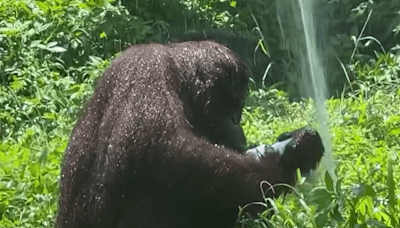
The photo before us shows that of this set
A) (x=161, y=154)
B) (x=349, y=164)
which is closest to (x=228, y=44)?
(x=349, y=164)

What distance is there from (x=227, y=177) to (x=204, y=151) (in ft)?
0.41

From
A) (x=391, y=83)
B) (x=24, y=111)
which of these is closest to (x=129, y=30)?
(x=24, y=111)

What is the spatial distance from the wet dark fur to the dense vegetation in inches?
6.4

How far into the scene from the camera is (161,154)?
300cm

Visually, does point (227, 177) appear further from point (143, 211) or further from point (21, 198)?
point (21, 198)

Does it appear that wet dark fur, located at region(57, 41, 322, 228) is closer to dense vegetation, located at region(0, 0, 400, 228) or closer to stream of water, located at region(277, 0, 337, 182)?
dense vegetation, located at region(0, 0, 400, 228)

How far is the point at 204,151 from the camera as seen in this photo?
3041 millimetres

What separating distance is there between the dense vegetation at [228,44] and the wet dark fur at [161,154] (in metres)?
0.16

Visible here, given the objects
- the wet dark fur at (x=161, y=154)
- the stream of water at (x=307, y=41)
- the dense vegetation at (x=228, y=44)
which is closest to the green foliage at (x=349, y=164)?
the dense vegetation at (x=228, y=44)

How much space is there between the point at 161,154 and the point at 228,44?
101 inches

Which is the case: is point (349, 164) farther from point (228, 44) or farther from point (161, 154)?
point (228, 44)

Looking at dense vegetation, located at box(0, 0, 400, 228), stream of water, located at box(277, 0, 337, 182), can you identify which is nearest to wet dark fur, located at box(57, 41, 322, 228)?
dense vegetation, located at box(0, 0, 400, 228)

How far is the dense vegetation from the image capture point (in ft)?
12.6

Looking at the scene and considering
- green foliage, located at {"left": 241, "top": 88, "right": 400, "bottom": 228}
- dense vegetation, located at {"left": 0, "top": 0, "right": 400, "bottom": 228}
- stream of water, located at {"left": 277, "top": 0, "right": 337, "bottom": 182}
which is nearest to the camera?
green foliage, located at {"left": 241, "top": 88, "right": 400, "bottom": 228}
